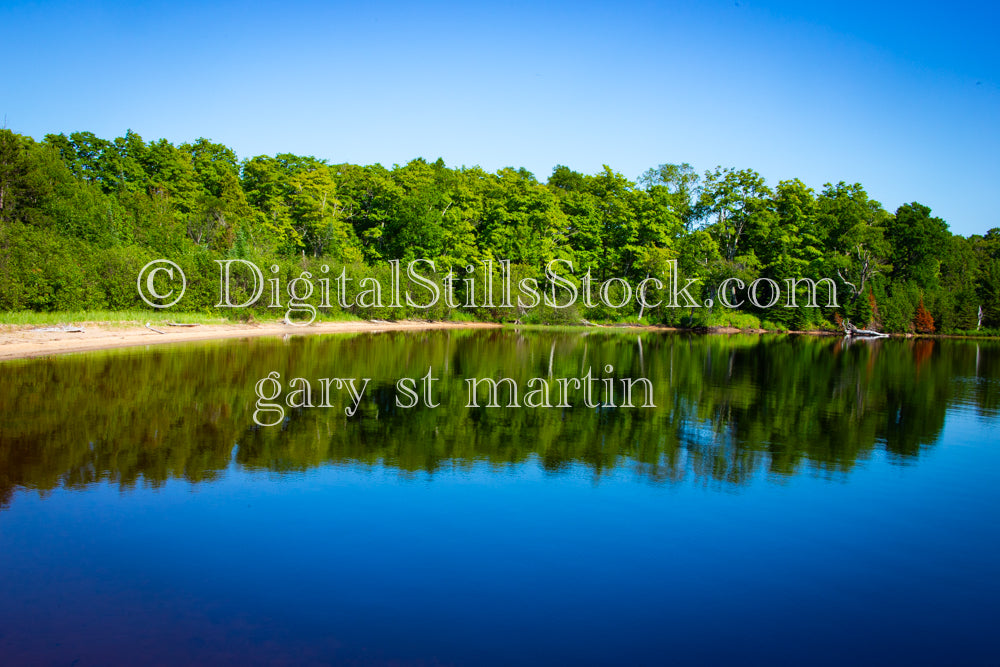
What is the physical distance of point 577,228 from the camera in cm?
5828

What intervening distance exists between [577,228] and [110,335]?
1647 inches

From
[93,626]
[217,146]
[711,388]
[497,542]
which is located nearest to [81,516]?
[93,626]

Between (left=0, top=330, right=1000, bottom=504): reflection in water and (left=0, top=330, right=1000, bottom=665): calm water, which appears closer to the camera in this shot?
(left=0, top=330, right=1000, bottom=665): calm water

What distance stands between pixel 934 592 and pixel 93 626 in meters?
6.10

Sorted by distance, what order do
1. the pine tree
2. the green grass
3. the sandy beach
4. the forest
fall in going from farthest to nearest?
the pine tree, the forest, the green grass, the sandy beach

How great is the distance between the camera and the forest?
51.8 meters

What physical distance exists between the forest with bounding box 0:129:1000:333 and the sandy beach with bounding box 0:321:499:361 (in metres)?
13.3

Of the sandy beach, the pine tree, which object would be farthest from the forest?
the sandy beach

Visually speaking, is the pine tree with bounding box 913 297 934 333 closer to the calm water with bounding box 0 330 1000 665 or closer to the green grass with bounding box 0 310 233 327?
the calm water with bounding box 0 330 1000 665

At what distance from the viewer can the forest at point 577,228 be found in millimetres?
51844

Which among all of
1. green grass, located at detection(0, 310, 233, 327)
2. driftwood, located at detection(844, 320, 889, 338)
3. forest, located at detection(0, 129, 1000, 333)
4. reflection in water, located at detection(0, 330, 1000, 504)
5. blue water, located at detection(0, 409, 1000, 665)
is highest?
forest, located at detection(0, 129, 1000, 333)

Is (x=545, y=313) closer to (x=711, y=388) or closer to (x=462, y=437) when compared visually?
(x=711, y=388)

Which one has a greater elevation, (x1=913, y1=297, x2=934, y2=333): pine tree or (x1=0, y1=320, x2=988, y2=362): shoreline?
(x1=913, y1=297, x2=934, y2=333): pine tree

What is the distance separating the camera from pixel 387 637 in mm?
Result: 4180
